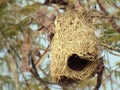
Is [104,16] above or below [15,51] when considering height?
above

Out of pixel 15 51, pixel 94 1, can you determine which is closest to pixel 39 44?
pixel 15 51

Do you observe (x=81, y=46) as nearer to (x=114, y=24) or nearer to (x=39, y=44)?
(x=114, y=24)

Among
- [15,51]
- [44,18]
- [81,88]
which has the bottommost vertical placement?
[81,88]

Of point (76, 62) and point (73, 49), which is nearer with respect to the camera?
point (73, 49)

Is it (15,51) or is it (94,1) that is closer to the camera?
(94,1)
